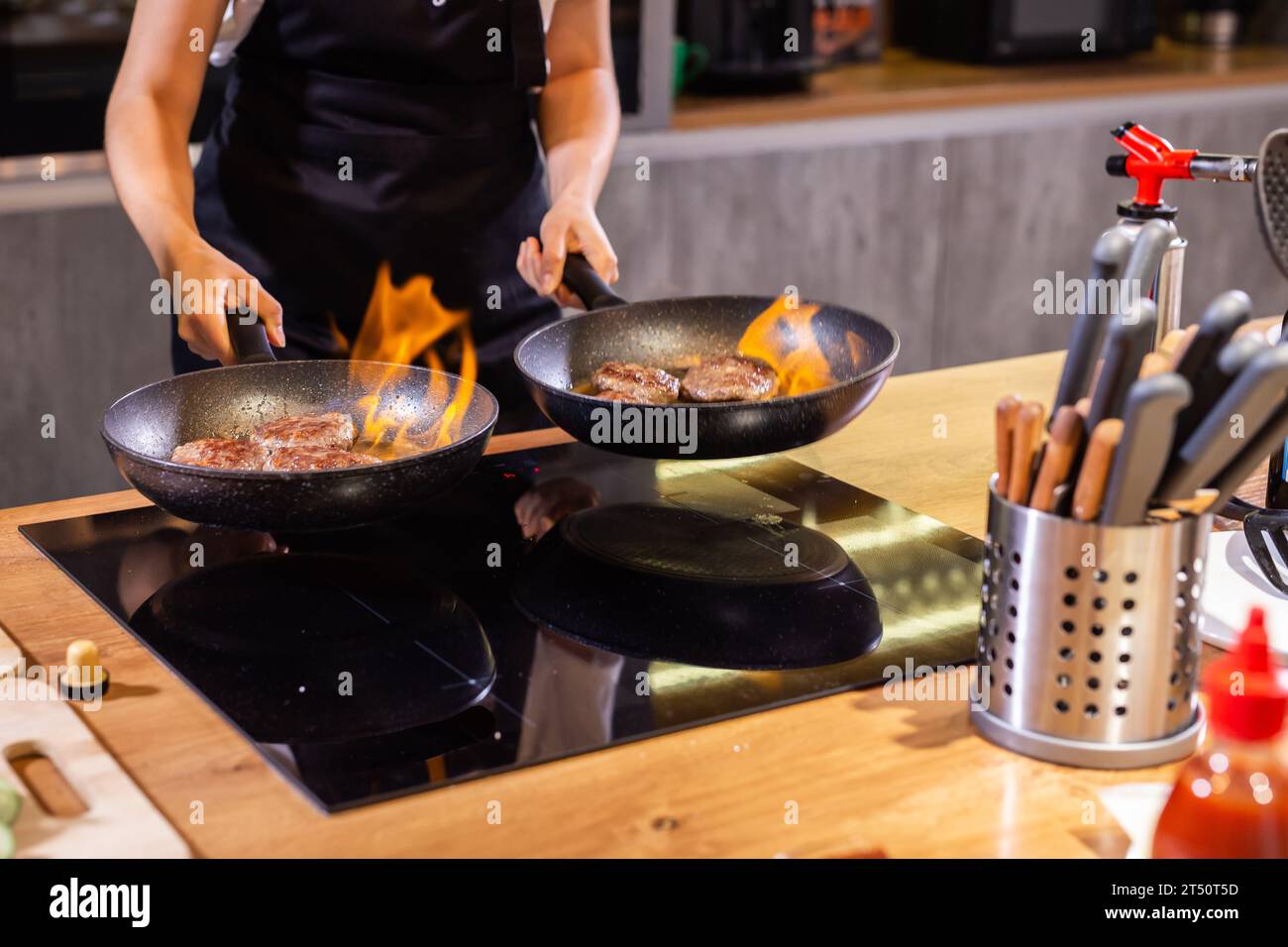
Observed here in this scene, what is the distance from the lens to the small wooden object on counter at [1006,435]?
3.03 ft

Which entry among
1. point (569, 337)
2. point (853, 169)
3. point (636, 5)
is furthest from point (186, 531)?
point (853, 169)

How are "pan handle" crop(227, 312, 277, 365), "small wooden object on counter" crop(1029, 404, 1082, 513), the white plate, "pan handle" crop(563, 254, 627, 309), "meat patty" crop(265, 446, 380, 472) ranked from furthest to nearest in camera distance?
"pan handle" crop(563, 254, 627, 309)
"pan handle" crop(227, 312, 277, 365)
"meat patty" crop(265, 446, 380, 472)
the white plate
"small wooden object on counter" crop(1029, 404, 1082, 513)

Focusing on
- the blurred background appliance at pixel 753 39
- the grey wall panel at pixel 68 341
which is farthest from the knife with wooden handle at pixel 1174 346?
the blurred background appliance at pixel 753 39

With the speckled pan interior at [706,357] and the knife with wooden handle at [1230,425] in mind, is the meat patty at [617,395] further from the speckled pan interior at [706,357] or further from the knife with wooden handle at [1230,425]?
the knife with wooden handle at [1230,425]

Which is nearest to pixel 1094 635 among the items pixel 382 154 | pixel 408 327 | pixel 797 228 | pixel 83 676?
pixel 83 676

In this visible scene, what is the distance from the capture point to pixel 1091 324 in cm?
93

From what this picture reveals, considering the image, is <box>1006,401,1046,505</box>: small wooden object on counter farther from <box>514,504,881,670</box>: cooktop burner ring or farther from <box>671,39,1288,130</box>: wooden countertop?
<box>671,39,1288,130</box>: wooden countertop

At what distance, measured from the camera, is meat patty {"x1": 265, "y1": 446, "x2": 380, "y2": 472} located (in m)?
1.24

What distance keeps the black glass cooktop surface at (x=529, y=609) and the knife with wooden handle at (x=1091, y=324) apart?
0.25 metres

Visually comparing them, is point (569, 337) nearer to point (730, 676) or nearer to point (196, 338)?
point (196, 338)

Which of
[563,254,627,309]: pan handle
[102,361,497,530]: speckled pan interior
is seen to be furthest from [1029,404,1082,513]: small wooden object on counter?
[563,254,627,309]: pan handle

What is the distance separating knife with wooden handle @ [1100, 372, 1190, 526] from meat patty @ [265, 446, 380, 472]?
0.59 m

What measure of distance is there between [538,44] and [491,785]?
126 cm

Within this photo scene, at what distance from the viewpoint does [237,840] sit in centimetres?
87
